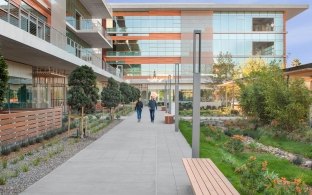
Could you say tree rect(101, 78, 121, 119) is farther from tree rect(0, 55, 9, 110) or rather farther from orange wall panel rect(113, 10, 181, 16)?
orange wall panel rect(113, 10, 181, 16)

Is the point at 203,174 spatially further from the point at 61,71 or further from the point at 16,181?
the point at 61,71

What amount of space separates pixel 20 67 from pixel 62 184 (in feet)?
62.4

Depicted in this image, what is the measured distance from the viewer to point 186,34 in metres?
77.1

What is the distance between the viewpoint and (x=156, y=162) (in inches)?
446

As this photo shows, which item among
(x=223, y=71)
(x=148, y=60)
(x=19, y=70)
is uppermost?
(x=148, y=60)

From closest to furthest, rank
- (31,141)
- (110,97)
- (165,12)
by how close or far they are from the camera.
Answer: (31,141) → (110,97) → (165,12)

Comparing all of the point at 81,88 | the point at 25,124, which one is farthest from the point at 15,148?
the point at 81,88

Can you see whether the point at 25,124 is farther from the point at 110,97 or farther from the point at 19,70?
the point at 110,97

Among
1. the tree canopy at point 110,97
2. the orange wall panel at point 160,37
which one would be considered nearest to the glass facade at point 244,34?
the orange wall panel at point 160,37

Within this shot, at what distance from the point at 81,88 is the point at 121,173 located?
8961mm

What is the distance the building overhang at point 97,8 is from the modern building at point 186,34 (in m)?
30.6

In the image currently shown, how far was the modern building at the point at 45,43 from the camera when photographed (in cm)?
1653

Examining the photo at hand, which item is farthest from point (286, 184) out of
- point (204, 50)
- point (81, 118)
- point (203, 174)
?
point (204, 50)

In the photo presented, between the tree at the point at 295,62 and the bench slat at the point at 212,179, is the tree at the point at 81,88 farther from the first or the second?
the tree at the point at 295,62
